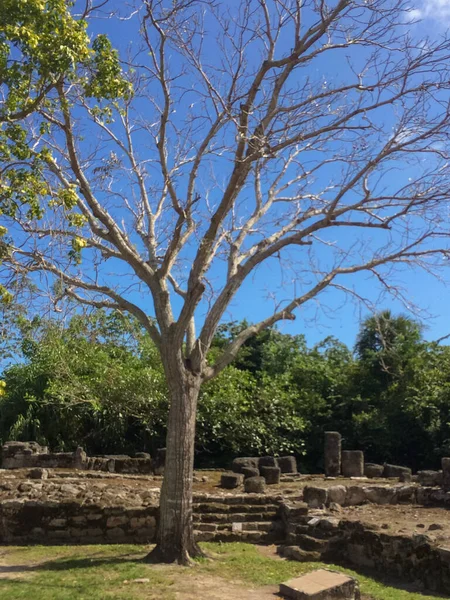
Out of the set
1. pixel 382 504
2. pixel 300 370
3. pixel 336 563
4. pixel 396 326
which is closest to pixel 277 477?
pixel 382 504

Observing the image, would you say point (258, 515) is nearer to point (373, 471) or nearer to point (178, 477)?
point (178, 477)

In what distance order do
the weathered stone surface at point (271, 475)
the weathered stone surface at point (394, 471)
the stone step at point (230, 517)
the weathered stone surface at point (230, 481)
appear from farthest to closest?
the weathered stone surface at point (394, 471) → the weathered stone surface at point (271, 475) → the weathered stone surface at point (230, 481) → the stone step at point (230, 517)

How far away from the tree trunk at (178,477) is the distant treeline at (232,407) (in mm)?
10819

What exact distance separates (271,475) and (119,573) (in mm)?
8586

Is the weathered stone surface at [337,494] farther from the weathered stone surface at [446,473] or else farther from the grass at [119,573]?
the grass at [119,573]

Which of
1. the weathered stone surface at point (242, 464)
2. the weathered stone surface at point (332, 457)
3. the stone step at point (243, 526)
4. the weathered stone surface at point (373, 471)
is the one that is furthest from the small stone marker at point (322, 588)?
the weathered stone surface at point (332, 457)

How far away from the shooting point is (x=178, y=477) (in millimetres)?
8906

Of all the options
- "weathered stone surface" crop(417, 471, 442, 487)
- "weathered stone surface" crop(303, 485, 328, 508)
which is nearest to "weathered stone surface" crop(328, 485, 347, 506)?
"weathered stone surface" crop(303, 485, 328, 508)

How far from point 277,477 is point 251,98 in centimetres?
1042

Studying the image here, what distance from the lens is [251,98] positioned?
9508mm

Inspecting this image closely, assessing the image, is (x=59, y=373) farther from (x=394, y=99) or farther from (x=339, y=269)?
(x=394, y=99)

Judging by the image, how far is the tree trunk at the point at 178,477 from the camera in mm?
8789

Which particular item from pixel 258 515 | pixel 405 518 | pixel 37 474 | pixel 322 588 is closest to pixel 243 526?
pixel 258 515

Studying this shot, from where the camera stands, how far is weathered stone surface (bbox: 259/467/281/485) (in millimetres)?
16266
